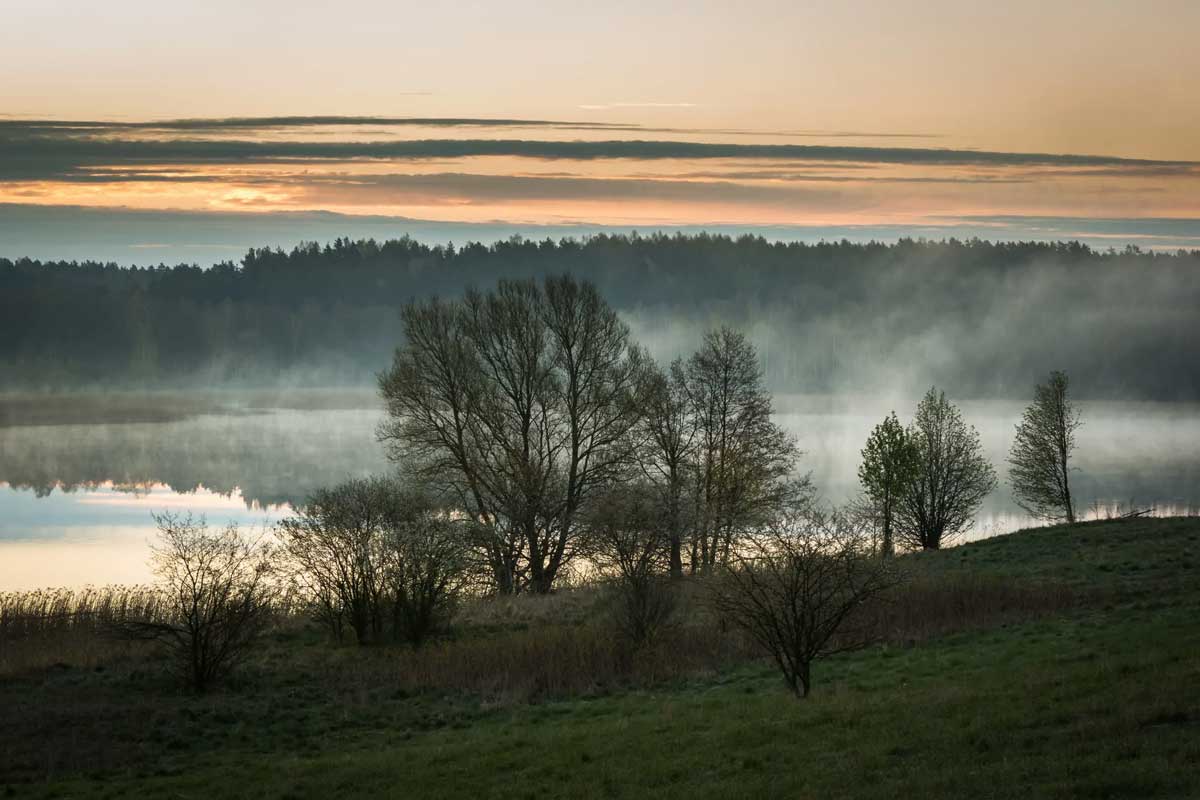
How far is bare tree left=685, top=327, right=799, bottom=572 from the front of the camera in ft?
143

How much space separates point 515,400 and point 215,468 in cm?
5193

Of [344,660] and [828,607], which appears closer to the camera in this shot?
[828,607]

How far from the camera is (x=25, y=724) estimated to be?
1795cm

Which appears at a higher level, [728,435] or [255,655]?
[728,435]

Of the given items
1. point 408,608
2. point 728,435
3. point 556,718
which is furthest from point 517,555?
point 556,718

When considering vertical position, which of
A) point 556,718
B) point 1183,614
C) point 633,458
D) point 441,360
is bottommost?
point 556,718

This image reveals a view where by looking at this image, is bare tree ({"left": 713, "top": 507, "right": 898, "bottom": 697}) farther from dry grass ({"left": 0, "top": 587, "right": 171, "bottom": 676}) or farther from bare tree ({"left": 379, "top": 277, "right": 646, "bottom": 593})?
bare tree ({"left": 379, "top": 277, "right": 646, "bottom": 593})

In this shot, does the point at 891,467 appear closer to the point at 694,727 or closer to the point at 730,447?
the point at 730,447

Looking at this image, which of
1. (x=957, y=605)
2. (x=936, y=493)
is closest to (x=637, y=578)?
(x=957, y=605)

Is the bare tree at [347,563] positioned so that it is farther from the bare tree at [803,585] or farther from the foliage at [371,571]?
the bare tree at [803,585]

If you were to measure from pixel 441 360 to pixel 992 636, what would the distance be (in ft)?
89.2

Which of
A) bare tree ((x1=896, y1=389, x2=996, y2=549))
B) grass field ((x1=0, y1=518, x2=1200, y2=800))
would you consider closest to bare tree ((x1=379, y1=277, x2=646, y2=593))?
bare tree ((x1=896, y1=389, x2=996, y2=549))

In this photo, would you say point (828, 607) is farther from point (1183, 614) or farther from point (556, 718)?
point (1183, 614)

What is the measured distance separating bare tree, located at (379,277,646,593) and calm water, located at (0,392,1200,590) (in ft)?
39.6
